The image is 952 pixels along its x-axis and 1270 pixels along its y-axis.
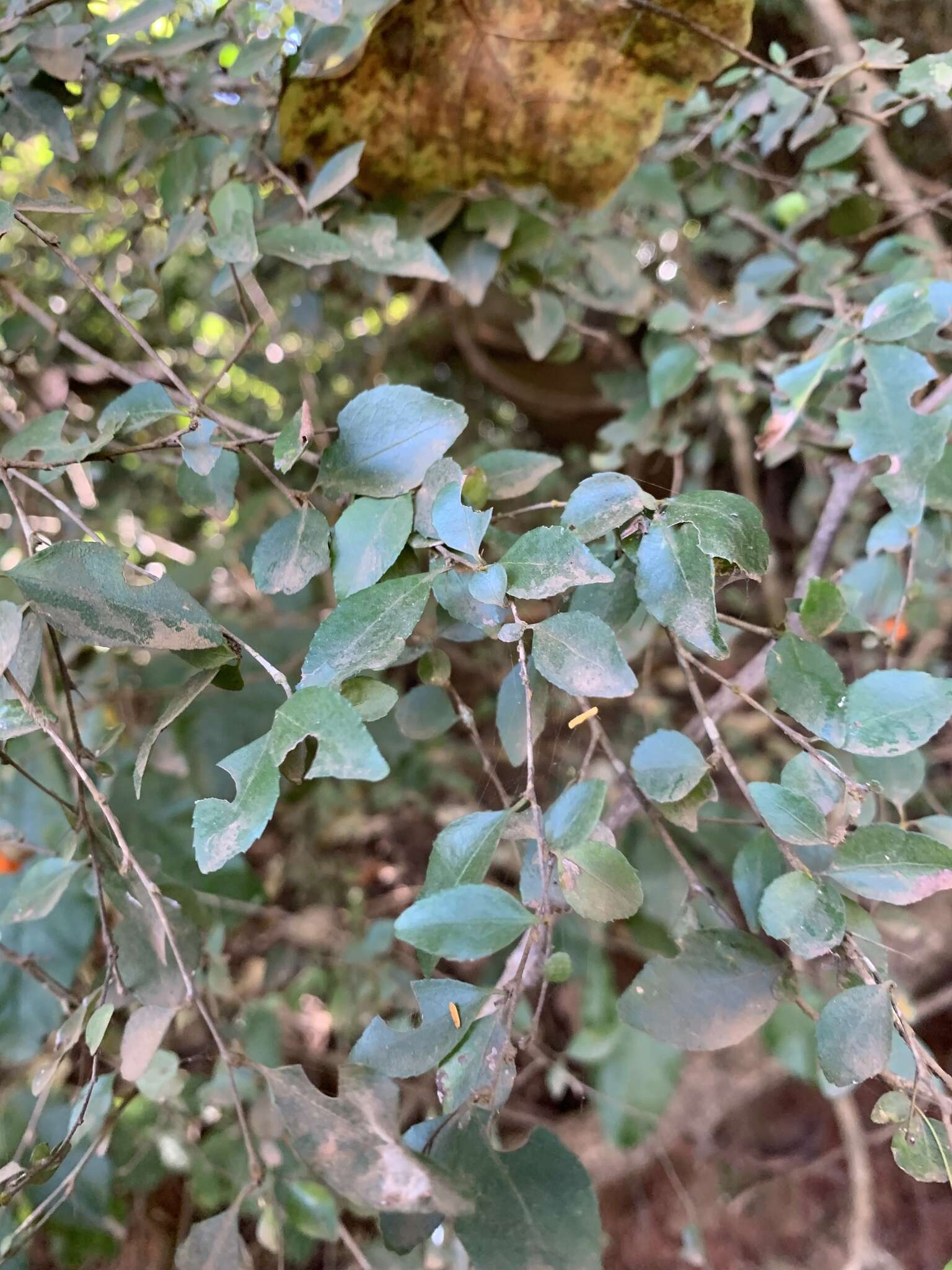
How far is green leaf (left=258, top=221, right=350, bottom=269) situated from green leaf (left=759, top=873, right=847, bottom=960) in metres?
0.48

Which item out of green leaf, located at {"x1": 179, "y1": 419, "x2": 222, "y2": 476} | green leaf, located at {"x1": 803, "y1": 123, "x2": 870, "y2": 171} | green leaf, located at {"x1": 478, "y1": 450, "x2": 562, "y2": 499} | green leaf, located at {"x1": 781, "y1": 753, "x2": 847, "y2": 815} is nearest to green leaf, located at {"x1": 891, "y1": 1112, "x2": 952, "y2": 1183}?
green leaf, located at {"x1": 781, "y1": 753, "x2": 847, "y2": 815}

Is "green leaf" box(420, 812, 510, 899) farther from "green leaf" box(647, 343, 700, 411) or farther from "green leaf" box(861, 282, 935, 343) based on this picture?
"green leaf" box(647, 343, 700, 411)

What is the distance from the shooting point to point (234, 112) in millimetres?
611

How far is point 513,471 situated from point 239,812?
0.86 feet

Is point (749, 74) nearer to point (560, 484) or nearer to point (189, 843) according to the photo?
point (560, 484)

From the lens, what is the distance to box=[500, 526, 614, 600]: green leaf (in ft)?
1.02

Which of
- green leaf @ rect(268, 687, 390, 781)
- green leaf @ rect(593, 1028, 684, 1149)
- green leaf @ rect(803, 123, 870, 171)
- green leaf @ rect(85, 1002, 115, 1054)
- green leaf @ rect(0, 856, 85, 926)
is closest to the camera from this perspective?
green leaf @ rect(268, 687, 390, 781)

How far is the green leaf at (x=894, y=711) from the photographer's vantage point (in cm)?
34

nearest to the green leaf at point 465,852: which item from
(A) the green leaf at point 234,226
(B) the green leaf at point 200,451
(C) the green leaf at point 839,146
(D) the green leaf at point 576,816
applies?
(D) the green leaf at point 576,816

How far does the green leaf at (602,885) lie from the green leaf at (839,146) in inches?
26.8

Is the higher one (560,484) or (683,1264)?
(560,484)

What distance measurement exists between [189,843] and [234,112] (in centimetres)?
69

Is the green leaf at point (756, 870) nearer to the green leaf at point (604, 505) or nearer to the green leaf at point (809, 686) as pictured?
the green leaf at point (809, 686)

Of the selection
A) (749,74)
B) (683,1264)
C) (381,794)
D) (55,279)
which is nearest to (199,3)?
(55,279)
